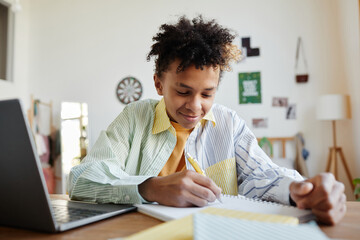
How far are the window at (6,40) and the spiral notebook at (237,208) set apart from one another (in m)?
4.14

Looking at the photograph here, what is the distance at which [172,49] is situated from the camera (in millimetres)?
1021

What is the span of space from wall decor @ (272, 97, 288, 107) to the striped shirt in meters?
A: 2.56

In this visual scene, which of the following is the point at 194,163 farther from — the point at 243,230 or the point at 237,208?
the point at 243,230

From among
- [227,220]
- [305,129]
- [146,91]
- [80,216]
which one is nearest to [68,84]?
[146,91]

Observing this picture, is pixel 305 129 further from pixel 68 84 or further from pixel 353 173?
pixel 68 84

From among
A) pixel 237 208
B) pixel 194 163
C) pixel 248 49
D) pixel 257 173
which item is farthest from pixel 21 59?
pixel 237 208

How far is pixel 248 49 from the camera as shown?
378cm

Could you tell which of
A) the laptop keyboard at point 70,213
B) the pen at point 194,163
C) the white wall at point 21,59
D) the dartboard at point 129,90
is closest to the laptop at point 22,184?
the laptop keyboard at point 70,213

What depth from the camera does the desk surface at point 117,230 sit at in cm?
53

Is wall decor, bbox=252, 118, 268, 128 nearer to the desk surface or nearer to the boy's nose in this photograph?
the boy's nose

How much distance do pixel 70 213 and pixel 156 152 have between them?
49 cm

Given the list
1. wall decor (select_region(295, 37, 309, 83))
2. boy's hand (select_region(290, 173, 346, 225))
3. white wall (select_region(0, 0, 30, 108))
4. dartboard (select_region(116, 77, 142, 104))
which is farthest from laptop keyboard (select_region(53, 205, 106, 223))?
white wall (select_region(0, 0, 30, 108))

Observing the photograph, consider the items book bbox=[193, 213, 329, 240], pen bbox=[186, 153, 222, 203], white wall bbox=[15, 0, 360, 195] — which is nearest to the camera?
book bbox=[193, 213, 329, 240]

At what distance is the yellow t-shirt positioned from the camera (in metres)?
1.20
